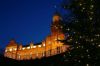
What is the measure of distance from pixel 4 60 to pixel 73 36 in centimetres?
2073

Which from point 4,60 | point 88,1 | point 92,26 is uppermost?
point 88,1

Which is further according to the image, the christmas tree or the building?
the building

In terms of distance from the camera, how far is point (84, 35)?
1938cm

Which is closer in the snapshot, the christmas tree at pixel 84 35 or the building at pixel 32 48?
the christmas tree at pixel 84 35

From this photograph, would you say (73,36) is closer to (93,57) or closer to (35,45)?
(93,57)

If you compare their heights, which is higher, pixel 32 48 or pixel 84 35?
pixel 84 35

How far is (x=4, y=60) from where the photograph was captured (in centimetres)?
3803

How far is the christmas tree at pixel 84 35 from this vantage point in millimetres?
18953

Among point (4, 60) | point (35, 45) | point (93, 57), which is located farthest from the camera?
point (35, 45)

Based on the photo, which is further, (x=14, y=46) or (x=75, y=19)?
(x=14, y=46)

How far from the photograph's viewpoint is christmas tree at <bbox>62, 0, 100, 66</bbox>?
1895cm

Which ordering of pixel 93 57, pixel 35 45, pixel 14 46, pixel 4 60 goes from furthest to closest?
1. pixel 14 46
2. pixel 35 45
3. pixel 4 60
4. pixel 93 57

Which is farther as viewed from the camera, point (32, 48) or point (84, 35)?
point (32, 48)

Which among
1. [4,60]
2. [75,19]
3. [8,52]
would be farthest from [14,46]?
[75,19]
